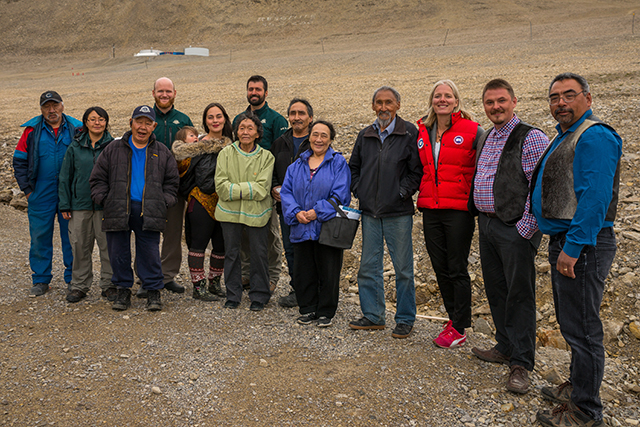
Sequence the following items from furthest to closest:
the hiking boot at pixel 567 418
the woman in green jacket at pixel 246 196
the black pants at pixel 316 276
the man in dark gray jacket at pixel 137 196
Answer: the woman in green jacket at pixel 246 196 → the man in dark gray jacket at pixel 137 196 → the black pants at pixel 316 276 → the hiking boot at pixel 567 418

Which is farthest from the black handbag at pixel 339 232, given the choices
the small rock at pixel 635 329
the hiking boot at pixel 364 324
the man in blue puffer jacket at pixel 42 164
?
the small rock at pixel 635 329

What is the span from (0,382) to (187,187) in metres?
2.55

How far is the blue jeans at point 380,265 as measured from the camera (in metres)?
4.96

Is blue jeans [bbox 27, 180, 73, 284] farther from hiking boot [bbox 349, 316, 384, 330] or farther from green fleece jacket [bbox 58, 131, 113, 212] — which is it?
hiking boot [bbox 349, 316, 384, 330]

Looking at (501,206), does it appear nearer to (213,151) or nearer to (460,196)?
(460,196)

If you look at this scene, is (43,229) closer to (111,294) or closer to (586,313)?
(111,294)

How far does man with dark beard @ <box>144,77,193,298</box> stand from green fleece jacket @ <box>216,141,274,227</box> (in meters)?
0.83

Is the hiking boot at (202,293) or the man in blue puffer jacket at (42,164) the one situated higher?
the man in blue puffer jacket at (42,164)

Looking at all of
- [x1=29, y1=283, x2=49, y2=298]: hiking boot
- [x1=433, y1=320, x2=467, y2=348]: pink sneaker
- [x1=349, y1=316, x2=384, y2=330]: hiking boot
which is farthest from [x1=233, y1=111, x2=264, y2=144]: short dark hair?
[x1=29, y1=283, x2=49, y2=298]: hiking boot

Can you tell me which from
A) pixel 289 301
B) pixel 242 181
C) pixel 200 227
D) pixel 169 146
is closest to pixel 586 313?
pixel 289 301

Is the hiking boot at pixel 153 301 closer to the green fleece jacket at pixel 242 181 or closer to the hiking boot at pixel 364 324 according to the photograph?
the green fleece jacket at pixel 242 181

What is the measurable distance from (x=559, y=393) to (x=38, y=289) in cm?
545

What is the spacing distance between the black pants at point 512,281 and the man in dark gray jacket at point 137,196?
3.21m

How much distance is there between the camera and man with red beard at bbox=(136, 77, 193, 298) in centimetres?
607
